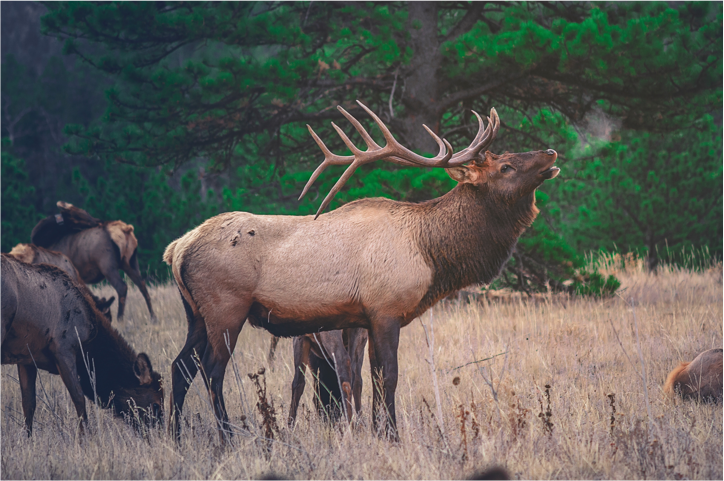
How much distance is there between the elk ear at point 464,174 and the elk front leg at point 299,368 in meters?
1.79

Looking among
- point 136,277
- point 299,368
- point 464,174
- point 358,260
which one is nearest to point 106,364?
point 299,368

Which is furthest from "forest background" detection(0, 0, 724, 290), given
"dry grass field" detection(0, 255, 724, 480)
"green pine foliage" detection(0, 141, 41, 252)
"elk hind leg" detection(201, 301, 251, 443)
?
"green pine foliage" detection(0, 141, 41, 252)

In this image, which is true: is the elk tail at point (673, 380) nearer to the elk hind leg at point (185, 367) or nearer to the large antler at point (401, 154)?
the large antler at point (401, 154)

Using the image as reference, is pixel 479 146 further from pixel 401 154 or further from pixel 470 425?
pixel 470 425

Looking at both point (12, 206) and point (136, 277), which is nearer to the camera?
point (136, 277)

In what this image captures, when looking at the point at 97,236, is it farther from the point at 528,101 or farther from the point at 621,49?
the point at 621,49

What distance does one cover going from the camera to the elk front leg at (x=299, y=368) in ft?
16.0

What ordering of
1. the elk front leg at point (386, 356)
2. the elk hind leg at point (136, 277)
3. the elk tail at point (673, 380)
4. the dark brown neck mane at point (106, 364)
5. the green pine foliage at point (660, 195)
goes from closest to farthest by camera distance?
1. the elk front leg at point (386, 356)
2. the elk tail at point (673, 380)
3. the dark brown neck mane at point (106, 364)
4. the elk hind leg at point (136, 277)
5. the green pine foliage at point (660, 195)

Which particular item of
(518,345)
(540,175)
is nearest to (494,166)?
(540,175)

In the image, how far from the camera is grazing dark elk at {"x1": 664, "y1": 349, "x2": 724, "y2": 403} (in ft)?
15.1

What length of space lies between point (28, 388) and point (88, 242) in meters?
5.44

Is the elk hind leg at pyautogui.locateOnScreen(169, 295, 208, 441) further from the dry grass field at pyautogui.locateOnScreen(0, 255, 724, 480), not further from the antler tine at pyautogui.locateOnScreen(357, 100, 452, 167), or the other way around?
the antler tine at pyautogui.locateOnScreen(357, 100, 452, 167)

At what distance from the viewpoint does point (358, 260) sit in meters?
4.33

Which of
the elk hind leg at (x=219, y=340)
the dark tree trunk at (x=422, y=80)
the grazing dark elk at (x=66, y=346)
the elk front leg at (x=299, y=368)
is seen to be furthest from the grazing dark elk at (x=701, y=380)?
the dark tree trunk at (x=422, y=80)
